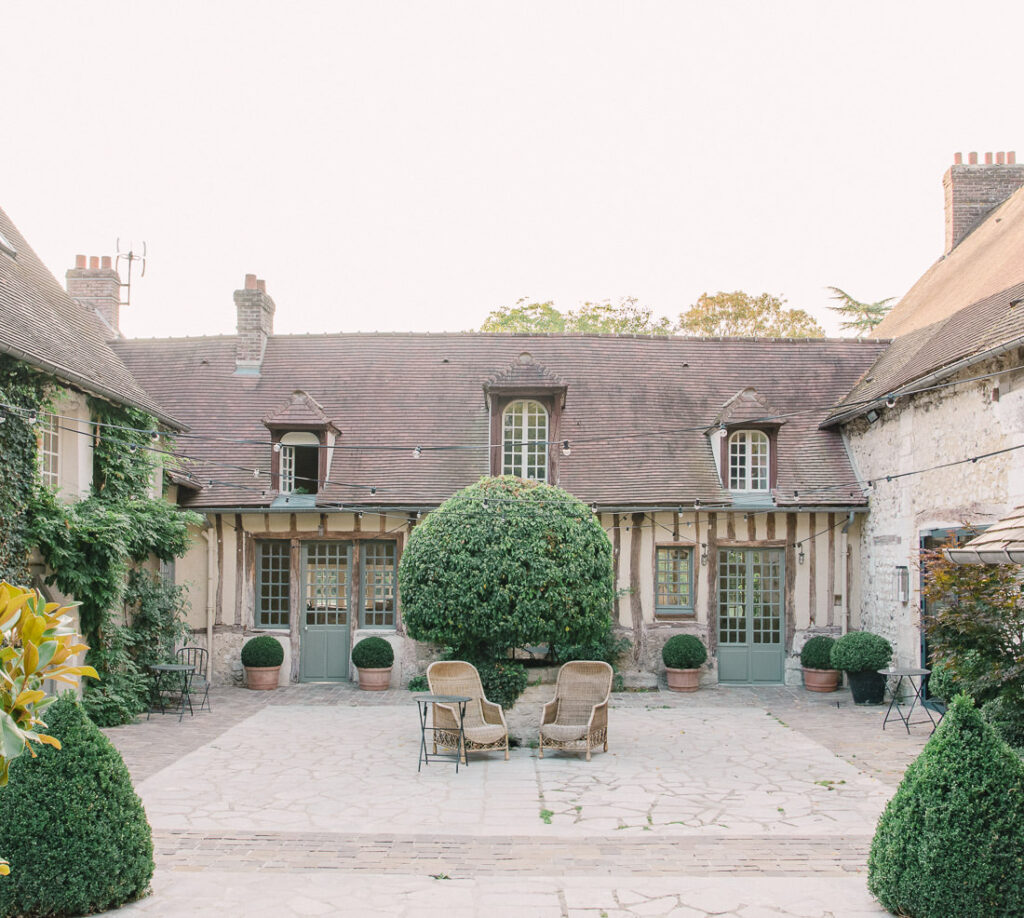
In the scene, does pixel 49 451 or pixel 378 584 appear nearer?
pixel 49 451

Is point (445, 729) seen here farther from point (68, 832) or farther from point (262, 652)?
point (262, 652)

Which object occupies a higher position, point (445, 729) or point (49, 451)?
point (49, 451)

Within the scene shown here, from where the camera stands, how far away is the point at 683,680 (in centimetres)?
1414

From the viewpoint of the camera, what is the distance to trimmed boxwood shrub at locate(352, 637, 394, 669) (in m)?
14.2

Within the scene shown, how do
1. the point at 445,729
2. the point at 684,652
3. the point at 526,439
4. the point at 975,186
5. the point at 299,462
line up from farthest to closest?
the point at 975,186, the point at 526,439, the point at 299,462, the point at 684,652, the point at 445,729

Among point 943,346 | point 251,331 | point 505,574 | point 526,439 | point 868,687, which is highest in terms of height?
point 251,331

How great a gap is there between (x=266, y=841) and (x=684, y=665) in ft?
28.1

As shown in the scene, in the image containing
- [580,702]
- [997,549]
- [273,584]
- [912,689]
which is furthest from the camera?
[273,584]

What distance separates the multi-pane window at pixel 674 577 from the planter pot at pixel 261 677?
617 cm

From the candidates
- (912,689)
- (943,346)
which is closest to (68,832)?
(912,689)

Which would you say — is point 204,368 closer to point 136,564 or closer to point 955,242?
point 136,564

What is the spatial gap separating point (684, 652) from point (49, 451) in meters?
9.26

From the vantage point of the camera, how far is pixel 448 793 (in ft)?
26.6

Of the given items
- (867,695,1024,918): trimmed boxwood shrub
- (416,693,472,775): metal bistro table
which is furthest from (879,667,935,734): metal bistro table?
(867,695,1024,918): trimmed boxwood shrub
